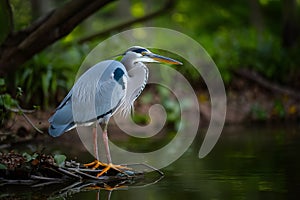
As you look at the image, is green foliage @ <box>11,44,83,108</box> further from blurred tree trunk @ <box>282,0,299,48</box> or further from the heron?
blurred tree trunk @ <box>282,0,299,48</box>

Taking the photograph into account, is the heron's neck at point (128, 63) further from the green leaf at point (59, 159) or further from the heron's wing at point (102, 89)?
the green leaf at point (59, 159)

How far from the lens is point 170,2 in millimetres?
11758

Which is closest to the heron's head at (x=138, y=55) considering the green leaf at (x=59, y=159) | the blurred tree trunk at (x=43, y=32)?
the blurred tree trunk at (x=43, y=32)

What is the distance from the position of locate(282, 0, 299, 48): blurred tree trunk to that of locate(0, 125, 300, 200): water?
5467 millimetres

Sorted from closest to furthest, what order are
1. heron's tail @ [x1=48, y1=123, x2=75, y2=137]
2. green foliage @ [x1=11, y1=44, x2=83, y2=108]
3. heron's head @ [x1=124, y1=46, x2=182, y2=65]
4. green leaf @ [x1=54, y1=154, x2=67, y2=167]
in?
green leaf @ [x1=54, y1=154, x2=67, y2=167], heron's tail @ [x1=48, y1=123, x2=75, y2=137], heron's head @ [x1=124, y1=46, x2=182, y2=65], green foliage @ [x1=11, y1=44, x2=83, y2=108]

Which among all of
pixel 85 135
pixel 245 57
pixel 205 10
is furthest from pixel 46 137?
pixel 205 10

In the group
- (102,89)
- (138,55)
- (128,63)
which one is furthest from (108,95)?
(138,55)

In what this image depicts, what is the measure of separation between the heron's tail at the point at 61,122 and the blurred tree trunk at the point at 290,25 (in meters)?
8.61

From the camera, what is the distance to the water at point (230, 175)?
520cm

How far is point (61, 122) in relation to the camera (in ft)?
20.2

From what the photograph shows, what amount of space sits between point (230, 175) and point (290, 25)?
852cm

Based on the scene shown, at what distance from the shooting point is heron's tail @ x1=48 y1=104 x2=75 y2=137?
241 inches

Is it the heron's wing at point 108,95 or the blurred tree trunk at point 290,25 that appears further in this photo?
the blurred tree trunk at point 290,25

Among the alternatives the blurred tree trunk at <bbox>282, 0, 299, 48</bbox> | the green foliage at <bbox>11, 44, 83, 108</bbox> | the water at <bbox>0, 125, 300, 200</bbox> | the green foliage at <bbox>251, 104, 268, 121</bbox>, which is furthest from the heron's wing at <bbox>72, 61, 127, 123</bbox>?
the blurred tree trunk at <bbox>282, 0, 299, 48</bbox>
